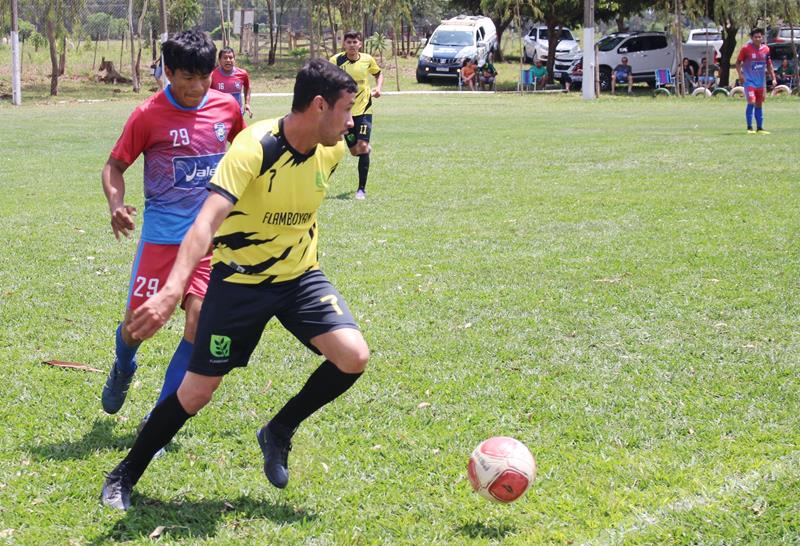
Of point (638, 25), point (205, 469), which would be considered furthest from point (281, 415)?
point (638, 25)

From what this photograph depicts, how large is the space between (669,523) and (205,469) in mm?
2114

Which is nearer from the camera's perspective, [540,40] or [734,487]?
[734,487]

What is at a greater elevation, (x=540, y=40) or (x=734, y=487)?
(x=540, y=40)

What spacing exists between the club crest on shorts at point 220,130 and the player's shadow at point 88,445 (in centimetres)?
159

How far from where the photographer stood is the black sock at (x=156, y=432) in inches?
164

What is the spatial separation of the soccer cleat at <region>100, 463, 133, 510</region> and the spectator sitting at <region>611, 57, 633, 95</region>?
35948 mm

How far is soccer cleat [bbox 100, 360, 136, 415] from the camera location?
5.12 m

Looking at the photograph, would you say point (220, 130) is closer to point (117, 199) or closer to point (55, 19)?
point (117, 199)

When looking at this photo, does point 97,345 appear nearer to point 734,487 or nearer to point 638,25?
point 734,487

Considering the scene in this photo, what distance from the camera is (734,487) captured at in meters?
4.30

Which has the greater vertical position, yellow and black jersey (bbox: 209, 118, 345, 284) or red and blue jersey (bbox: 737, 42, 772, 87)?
red and blue jersey (bbox: 737, 42, 772, 87)

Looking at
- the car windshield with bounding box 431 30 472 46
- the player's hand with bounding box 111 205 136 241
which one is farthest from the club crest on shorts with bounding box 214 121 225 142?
the car windshield with bounding box 431 30 472 46

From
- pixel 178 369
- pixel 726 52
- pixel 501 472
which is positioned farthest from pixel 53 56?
pixel 501 472

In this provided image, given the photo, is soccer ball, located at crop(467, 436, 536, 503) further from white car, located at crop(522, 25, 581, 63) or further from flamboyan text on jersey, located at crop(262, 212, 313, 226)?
white car, located at crop(522, 25, 581, 63)
